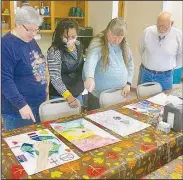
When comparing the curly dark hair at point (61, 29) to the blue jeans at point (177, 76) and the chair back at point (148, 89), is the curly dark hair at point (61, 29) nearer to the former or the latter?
the chair back at point (148, 89)

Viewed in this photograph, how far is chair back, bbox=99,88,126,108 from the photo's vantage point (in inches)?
86.4

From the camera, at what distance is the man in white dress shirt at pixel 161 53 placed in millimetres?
2758

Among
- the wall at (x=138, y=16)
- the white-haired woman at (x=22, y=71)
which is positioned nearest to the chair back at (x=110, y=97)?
the white-haired woman at (x=22, y=71)

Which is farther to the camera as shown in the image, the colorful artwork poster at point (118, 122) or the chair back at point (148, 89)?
the chair back at point (148, 89)

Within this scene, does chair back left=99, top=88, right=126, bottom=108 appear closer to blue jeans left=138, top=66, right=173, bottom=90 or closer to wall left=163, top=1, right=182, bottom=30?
blue jeans left=138, top=66, right=173, bottom=90

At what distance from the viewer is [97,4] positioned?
477 cm

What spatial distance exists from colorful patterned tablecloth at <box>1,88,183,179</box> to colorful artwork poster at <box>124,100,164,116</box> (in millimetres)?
311

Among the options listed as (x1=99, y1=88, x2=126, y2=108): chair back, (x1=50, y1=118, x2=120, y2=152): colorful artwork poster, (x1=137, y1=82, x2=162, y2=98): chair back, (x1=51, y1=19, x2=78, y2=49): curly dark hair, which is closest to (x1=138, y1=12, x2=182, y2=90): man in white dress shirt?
(x1=137, y1=82, x2=162, y2=98): chair back

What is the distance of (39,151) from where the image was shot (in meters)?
1.28

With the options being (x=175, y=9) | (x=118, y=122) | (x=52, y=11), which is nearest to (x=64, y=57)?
(x=118, y=122)

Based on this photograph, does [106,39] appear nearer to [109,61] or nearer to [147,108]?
[109,61]

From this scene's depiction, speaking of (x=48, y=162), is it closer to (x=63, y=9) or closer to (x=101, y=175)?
(x=101, y=175)

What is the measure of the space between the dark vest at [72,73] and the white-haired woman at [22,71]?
0.55ft

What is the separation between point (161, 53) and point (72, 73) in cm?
118
